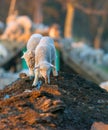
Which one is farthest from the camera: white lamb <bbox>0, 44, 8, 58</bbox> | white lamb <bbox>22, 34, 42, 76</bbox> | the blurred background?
the blurred background

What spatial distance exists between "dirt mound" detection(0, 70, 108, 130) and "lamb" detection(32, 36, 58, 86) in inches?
6.1

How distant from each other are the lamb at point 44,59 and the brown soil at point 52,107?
16cm

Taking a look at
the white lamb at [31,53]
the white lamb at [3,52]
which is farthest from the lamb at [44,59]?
the white lamb at [3,52]

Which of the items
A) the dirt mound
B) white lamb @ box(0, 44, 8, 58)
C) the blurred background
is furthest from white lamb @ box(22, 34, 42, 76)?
the blurred background

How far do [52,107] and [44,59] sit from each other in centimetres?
100

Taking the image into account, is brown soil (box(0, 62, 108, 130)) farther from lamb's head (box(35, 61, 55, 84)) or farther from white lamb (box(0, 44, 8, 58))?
white lamb (box(0, 44, 8, 58))

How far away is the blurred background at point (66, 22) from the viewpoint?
2936 centimetres

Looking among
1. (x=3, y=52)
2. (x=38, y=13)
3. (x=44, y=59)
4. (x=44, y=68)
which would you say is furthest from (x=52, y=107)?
(x=38, y=13)

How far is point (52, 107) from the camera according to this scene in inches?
261

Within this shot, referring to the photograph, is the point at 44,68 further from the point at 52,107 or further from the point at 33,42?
the point at 33,42

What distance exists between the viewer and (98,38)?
59844mm

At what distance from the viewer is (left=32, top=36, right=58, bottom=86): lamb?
7.37 meters

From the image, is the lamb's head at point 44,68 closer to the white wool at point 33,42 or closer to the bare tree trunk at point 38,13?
the white wool at point 33,42

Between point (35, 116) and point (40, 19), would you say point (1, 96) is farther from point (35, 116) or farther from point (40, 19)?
point (40, 19)
